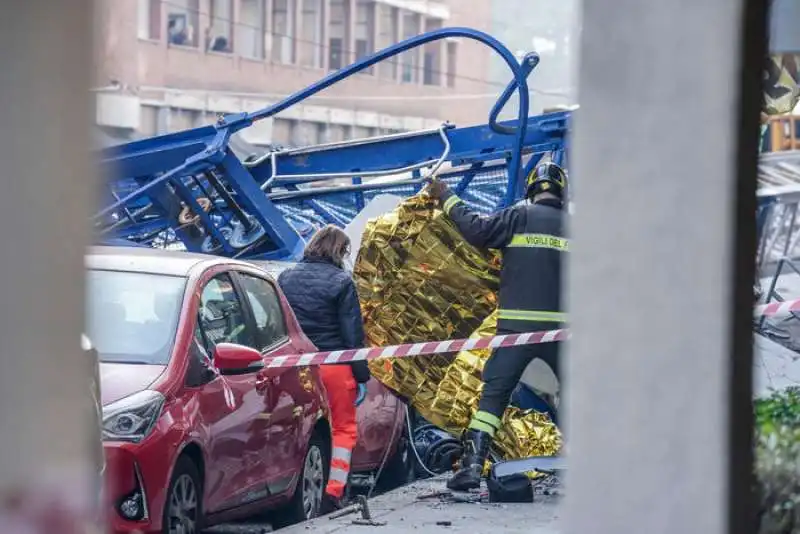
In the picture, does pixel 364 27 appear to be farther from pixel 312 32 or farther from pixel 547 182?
pixel 547 182

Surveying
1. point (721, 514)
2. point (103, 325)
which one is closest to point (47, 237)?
point (721, 514)

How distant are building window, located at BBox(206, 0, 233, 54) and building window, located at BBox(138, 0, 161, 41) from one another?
105 inches

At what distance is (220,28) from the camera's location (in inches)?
2024

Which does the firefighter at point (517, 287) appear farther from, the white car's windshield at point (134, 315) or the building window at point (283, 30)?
the building window at point (283, 30)

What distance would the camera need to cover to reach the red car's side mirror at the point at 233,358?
7.62 m

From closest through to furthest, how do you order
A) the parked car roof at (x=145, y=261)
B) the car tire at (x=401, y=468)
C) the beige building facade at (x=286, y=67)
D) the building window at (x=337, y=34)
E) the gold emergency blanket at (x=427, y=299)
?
1. the parked car roof at (x=145, y=261)
2. the gold emergency blanket at (x=427, y=299)
3. the car tire at (x=401, y=468)
4. the beige building facade at (x=286, y=67)
5. the building window at (x=337, y=34)

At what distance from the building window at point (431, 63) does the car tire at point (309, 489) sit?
2116 inches

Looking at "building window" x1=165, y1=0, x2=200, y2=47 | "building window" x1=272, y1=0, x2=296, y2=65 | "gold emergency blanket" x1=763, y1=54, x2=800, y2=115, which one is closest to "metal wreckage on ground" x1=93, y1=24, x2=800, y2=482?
"gold emergency blanket" x1=763, y1=54, x2=800, y2=115

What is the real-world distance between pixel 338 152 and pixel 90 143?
897 centimetres

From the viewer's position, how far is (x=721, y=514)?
439cm

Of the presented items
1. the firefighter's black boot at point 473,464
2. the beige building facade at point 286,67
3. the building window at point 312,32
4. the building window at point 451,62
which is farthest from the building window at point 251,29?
the firefighter's black boot at point 473,464

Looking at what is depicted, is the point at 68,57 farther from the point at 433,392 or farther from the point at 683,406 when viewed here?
the point at 433,392

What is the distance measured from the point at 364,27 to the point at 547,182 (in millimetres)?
49774

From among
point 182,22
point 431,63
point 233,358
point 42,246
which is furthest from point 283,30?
point 42,246
